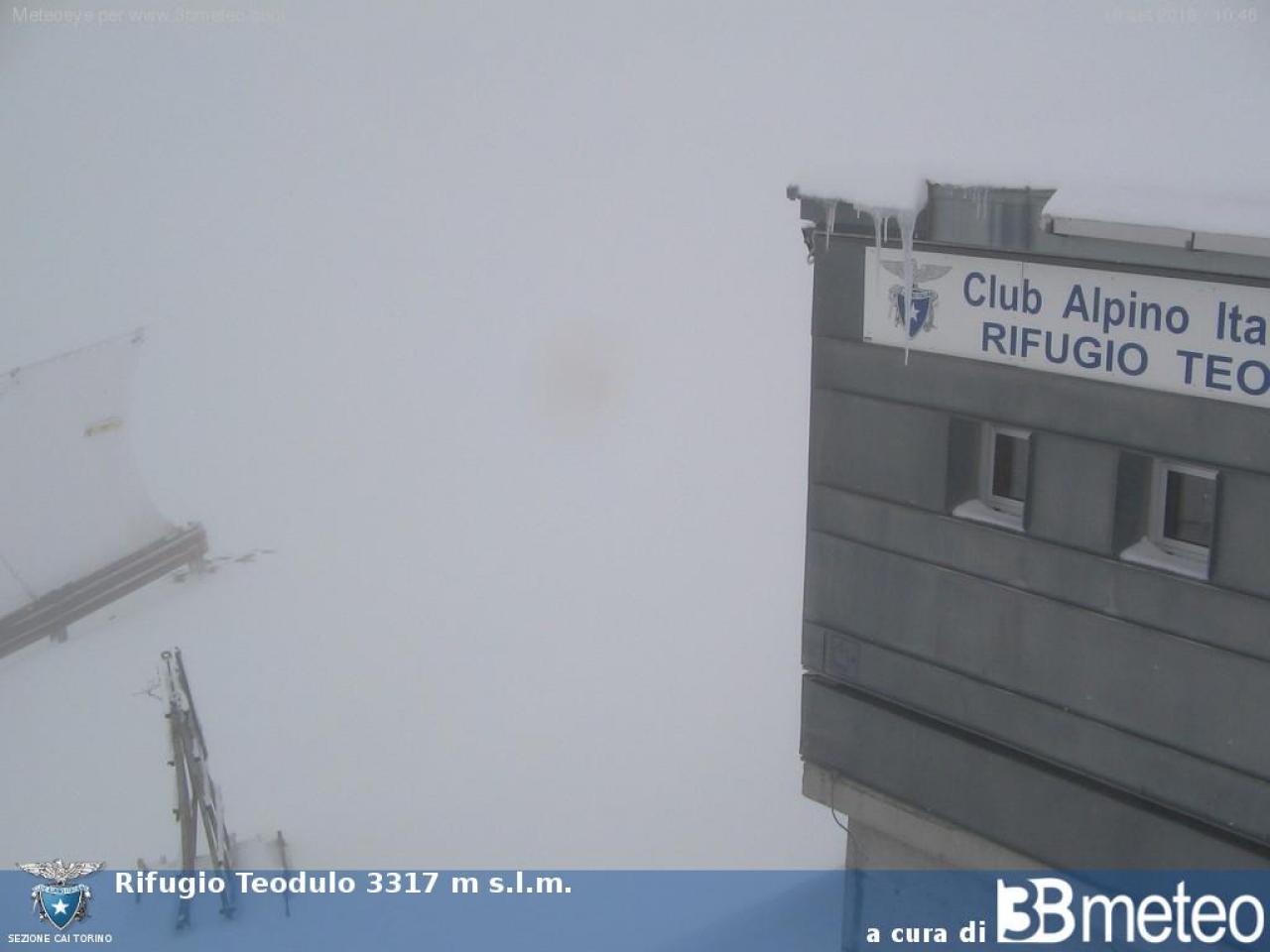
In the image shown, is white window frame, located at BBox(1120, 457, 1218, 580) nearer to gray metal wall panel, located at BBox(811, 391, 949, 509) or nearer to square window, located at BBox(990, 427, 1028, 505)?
square window, located at BBox(990, 427, 1028, 505)

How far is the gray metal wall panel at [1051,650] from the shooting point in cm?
394

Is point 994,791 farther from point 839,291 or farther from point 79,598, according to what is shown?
point 79,598

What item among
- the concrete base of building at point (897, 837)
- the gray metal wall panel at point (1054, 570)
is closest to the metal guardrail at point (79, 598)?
the concrete base of building at point (897, 837)

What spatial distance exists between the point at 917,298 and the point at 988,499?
2.56ft

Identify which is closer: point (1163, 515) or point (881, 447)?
point (1163, 515)

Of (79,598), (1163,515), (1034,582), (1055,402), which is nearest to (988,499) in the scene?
(1034,582)

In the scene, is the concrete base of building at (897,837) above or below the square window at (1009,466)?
below

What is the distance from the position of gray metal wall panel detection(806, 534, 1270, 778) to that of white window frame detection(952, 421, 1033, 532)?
23 cm

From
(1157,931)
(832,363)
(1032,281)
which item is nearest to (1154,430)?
(1032,281)

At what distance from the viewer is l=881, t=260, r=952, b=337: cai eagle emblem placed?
14.9 ft

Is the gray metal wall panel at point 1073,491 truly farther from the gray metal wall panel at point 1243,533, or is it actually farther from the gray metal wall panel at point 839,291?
the gray metal wall panel at point 839,291

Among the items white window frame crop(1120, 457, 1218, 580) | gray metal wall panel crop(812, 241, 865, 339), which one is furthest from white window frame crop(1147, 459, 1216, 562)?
gray metal wall panel crop(812, 241, 865, 339)

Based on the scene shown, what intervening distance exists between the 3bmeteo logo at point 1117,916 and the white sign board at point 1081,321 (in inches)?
63.6

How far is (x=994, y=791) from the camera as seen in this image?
183 inches
